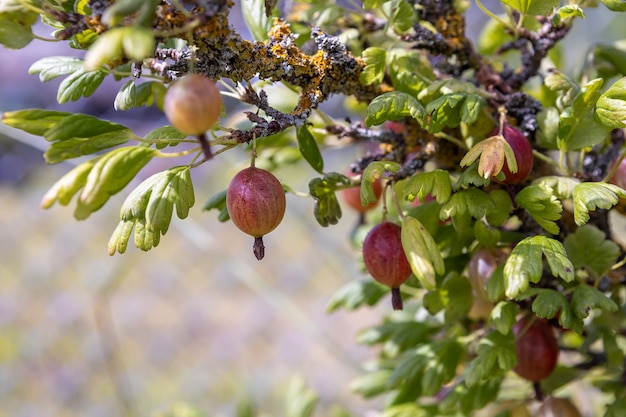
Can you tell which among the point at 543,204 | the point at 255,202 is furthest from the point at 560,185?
the point at 255,202

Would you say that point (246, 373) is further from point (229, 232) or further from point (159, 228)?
point (159, 228)

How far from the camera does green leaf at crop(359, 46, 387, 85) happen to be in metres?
0.62

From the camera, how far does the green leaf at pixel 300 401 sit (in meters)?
1.06

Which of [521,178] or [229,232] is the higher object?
[521,178]

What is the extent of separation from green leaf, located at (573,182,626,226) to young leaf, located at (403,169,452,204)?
4.0 inches

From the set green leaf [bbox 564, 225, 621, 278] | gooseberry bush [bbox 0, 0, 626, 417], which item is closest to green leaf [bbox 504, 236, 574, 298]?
gooseberry bush [bbox 0, 0, 626, 417]

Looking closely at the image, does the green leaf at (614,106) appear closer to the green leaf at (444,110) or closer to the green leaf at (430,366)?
the green leaf at (444,110)

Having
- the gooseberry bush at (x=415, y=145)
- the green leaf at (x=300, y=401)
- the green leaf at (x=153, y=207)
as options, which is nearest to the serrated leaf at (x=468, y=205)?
the gooseberry bush at (x=415, y=145)

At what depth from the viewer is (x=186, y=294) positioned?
13.4ft

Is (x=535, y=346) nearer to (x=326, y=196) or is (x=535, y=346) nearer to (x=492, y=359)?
(x=492, y=359)

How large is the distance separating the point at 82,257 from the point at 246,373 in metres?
1.29

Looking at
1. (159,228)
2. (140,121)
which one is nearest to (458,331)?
(159,228)

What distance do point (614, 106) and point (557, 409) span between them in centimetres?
36

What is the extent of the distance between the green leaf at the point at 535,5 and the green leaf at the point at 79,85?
0.37 m
